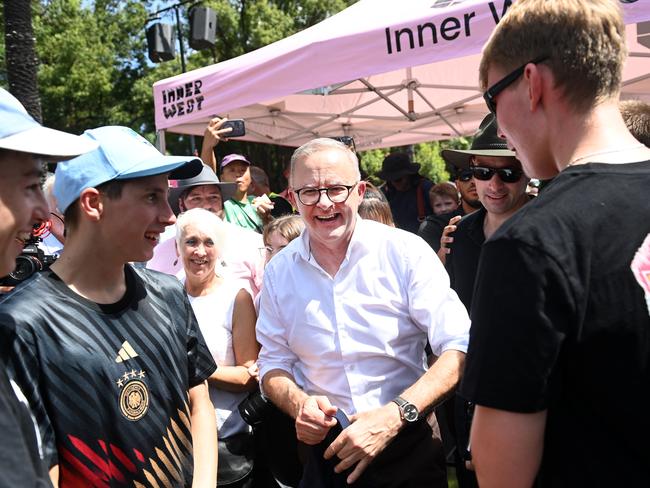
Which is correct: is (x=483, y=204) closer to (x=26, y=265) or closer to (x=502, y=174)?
(x=502, y=174)

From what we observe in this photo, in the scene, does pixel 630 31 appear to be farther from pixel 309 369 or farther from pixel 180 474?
pixel 180 474

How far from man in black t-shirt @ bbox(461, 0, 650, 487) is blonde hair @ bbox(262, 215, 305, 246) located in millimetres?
2528

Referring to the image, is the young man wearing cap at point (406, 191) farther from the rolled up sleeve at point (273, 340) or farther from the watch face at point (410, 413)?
the watch face at point (410, 413)

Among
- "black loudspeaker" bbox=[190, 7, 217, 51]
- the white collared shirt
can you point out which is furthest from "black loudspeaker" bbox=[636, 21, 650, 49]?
"black loudspeaker" bbox=[190, 7, 217, 51]

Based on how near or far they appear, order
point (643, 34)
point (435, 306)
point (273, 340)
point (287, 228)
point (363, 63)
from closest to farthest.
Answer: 1. point (435, 306)
2. point (273, 340)
3. point (287, 228)
4. point (363, 63)
5. point (643, 34)

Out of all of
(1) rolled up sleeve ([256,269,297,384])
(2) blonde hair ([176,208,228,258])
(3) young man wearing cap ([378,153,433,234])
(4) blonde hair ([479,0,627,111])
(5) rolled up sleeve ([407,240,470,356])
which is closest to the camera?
(4) blonde hair ([479,0,627,111])

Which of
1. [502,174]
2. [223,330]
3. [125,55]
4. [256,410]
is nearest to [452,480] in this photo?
[256,410]

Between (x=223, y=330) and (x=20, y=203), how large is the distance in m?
2.00

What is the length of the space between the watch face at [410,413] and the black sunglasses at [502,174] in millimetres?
1199

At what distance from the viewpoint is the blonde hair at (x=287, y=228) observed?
3.74 meters

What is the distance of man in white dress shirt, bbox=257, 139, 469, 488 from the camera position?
2289 mm

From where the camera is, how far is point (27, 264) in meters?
2.46

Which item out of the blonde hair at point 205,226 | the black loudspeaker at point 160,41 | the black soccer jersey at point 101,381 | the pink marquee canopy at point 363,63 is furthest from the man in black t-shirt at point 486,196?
the black loudspeaker at point 160,41

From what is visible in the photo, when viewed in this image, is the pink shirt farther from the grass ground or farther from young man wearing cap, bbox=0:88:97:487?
young man wearing cap, bbox=0:88:97:487
